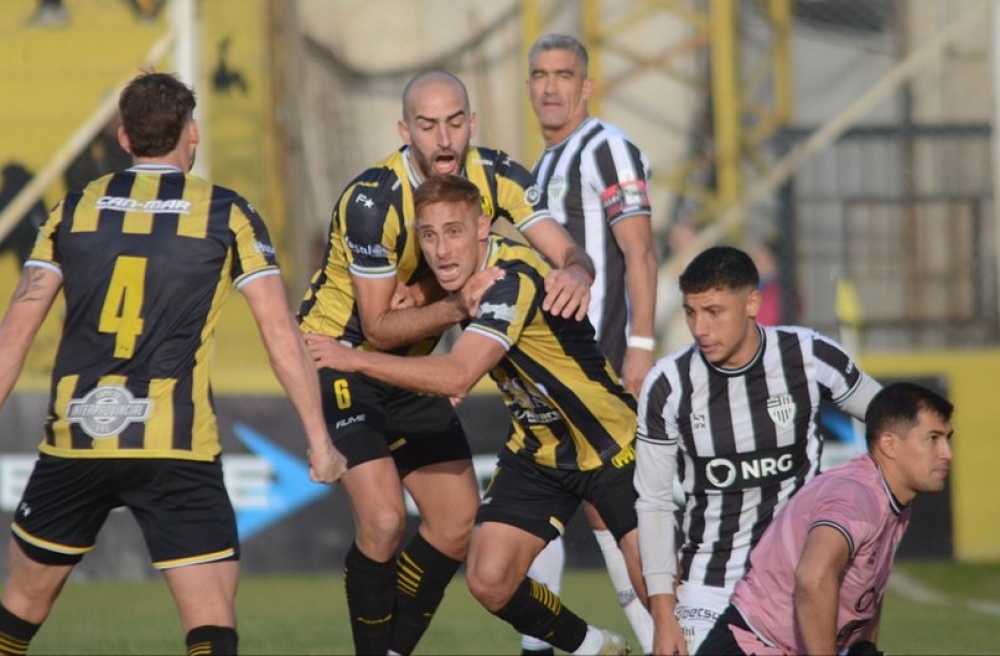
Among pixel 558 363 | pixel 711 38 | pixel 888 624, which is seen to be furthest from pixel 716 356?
pixel 711 38

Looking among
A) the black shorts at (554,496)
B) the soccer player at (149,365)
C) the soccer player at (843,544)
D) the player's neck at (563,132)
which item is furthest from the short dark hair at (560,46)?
the soccer player at (843,544)

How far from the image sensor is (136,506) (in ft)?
16.4

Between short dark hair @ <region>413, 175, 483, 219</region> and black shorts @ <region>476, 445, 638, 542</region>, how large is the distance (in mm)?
1137

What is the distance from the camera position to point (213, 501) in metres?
5.02

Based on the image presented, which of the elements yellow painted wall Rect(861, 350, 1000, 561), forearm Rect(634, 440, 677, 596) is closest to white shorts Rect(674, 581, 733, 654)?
forearm Rect(634, 440, 677, 596)

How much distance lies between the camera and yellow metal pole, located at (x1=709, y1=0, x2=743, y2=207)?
15.9 meters

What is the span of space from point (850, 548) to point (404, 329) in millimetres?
2046

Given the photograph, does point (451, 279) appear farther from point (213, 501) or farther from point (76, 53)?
point (76, 53)

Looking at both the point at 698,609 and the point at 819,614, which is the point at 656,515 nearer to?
the point at 698,609

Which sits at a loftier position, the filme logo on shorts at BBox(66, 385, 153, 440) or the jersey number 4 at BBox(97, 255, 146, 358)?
the jersey number 4 at BBox(97, 255, 146, 358)

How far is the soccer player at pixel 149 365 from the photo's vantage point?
16.3 ft

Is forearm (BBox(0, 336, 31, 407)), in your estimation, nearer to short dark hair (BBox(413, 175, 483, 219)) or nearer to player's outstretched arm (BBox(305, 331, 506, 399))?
player's outstretched arm (BBox(305, 331, 506, 399))

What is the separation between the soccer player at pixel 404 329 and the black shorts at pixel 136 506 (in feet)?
4.04

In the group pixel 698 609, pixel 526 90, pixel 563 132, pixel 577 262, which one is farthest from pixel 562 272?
pixel 526 90
